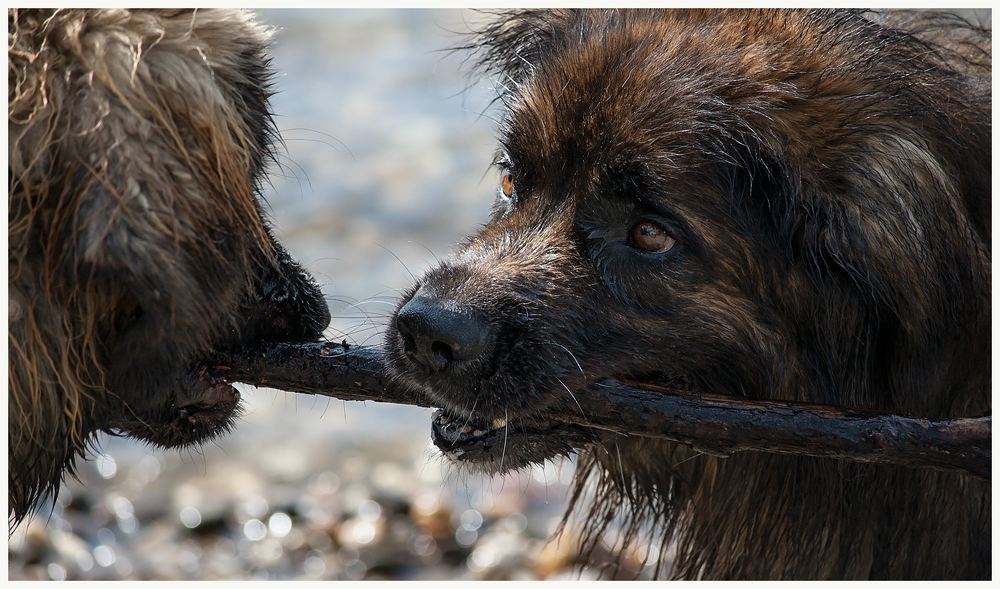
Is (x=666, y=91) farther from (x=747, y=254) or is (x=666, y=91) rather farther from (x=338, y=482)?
(x=338, y=482)

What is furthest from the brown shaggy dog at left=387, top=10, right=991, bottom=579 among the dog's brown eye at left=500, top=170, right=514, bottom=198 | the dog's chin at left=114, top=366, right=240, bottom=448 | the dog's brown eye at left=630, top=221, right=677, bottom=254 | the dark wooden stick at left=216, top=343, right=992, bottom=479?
the dog's chin at left=114, top=366, right=240, bottom=448

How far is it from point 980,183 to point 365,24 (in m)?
8.55

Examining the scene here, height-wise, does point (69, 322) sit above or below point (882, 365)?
below

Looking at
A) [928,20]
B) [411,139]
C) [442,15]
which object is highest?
[928,20]

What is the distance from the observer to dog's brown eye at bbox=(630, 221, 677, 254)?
347 centimetres

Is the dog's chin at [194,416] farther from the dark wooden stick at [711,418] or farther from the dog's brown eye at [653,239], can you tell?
the dog's brown eye at [653,239]

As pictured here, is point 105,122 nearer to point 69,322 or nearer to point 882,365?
point 69,322

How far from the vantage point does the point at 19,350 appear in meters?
2.88

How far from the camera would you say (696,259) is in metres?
3.46

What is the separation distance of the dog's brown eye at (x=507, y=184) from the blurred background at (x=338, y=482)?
58 cm

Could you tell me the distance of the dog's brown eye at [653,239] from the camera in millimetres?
3471

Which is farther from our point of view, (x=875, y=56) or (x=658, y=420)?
(x=875, y=56)

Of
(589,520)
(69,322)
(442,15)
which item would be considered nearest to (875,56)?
(589,520)

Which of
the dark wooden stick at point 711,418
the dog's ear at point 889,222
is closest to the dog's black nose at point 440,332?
the dark wooden stick at point 711,418
